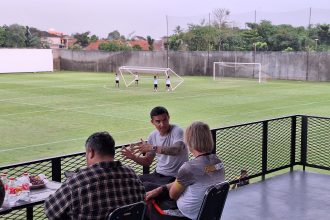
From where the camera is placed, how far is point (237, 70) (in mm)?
37531

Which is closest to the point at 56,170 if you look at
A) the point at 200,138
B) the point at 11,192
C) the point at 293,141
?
the point at 11,192

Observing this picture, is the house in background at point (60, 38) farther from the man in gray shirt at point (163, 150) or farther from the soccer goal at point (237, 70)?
the man in gray shirt at point (163, 150)

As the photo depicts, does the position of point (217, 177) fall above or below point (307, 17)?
below

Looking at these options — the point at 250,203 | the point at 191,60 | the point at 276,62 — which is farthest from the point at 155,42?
the point at 250,203

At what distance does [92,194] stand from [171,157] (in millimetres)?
1850

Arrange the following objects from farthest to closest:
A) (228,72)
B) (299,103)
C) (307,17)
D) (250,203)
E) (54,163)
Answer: (307,17), (228,72), (299,103), (250,203), (54,163)

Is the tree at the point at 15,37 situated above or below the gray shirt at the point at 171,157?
above

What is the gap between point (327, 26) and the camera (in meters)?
42.9

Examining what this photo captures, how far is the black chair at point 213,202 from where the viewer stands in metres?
3.57

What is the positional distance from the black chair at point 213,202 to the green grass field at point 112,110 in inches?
256

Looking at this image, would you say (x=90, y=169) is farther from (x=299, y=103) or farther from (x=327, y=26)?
(x=327, y=26)

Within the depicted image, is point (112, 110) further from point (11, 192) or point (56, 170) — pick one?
point (11, 192)

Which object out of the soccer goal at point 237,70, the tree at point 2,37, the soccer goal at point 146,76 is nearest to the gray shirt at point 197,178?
the soccer goal at point 146,76

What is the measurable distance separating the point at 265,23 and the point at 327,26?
6.73 metres
